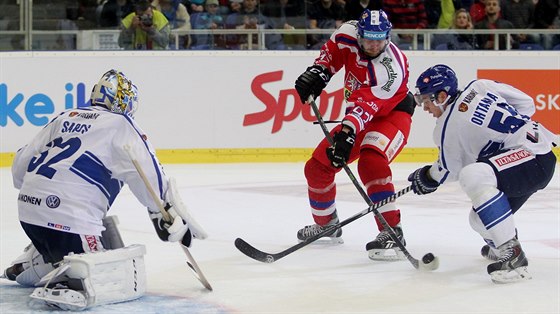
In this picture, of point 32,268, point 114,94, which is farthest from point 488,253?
point 32,268

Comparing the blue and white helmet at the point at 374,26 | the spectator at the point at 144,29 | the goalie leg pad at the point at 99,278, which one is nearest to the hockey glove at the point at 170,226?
the goalie leg pad at the point at 99,278

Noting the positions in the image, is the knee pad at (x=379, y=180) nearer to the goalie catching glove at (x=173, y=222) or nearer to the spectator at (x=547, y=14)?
the goalie catching glove at (x=173, y=222)

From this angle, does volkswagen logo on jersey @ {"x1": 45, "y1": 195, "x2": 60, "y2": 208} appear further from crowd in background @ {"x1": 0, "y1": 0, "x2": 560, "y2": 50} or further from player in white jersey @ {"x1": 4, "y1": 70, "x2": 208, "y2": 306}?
crowd in background @ {"x1": 0, "y1": 0, "x2": 560, "y2": 50}

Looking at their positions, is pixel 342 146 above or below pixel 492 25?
below

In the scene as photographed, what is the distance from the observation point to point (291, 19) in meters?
8.66

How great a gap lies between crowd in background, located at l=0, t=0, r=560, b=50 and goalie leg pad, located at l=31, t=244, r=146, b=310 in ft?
15.8

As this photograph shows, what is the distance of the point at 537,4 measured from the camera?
9.05 m

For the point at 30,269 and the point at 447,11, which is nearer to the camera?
the point at 30,269

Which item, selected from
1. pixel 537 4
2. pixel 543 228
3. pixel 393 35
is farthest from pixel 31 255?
pixel 537 4

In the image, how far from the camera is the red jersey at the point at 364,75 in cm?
463

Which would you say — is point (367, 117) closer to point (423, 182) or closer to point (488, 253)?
point (423, 182)

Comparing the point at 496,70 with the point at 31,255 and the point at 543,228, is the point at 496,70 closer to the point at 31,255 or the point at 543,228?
the point at 543,228

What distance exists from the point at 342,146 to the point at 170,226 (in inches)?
44.6

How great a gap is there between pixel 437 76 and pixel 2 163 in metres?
4.55
